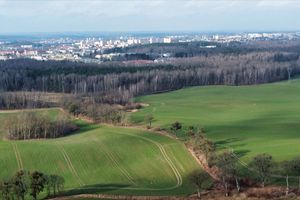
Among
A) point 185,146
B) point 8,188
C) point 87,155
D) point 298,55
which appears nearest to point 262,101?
point 185,146

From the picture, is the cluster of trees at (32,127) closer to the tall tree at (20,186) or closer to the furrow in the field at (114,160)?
the furrow in the field at (114,160)

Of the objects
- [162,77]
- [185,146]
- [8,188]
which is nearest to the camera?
[8,188]

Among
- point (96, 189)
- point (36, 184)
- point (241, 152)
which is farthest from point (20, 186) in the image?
point (241, 152)

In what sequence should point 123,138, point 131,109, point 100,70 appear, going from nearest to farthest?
point 123,138 → point 131,109 → point 100,70

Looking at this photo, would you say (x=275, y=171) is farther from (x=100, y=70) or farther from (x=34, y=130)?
(x=100, y=70)

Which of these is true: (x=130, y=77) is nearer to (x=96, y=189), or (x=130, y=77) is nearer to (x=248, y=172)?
(x=248, y=172)
